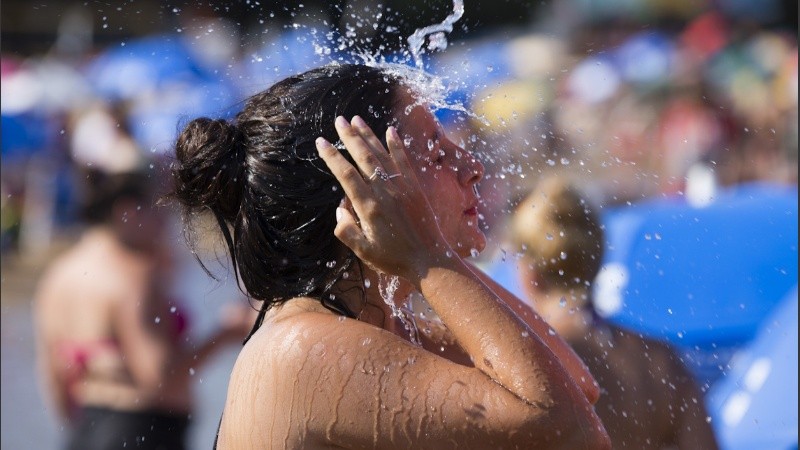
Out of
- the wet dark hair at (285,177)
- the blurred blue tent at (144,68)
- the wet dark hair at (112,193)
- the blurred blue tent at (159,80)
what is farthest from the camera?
the blurred blue tent at (144,68)

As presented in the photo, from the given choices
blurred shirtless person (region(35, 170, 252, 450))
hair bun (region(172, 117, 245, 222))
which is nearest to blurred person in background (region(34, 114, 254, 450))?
blurred shirtless person (region(35, 170, 252, 450))

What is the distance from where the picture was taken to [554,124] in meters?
7.17

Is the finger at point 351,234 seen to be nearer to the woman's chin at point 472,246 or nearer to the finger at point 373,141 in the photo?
the finger at point 373,141

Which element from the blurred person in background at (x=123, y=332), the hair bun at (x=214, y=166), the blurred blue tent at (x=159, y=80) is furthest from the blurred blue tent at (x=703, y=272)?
the blurred blue tent at (x=159, y=80)

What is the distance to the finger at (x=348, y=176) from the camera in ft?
6.18

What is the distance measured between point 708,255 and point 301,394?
2.95m

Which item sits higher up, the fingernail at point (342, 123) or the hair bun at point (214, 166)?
the fingernail at point (342, 123)

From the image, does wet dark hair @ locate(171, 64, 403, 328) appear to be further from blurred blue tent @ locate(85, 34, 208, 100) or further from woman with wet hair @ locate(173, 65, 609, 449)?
blurred blue tent @ locate(85, 34, 208, 100)

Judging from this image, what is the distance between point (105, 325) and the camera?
445 cm

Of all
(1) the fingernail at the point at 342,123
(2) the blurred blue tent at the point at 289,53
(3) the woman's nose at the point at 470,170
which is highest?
(1) the fingernail at the point at 342,123

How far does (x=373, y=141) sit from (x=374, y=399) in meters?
0.53

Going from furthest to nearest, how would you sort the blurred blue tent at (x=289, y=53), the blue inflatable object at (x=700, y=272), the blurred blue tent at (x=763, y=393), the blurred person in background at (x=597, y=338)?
the blurred blue tent at (x=289, y=53), the blue inflatable object at (x=700, y=272), the blurred blue tent at (x=763, y=393), the blurred person in background at (x=597, y=338)

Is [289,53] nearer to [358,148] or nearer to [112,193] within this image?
[112,193]

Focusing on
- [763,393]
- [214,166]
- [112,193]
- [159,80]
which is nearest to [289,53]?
[112,193]
